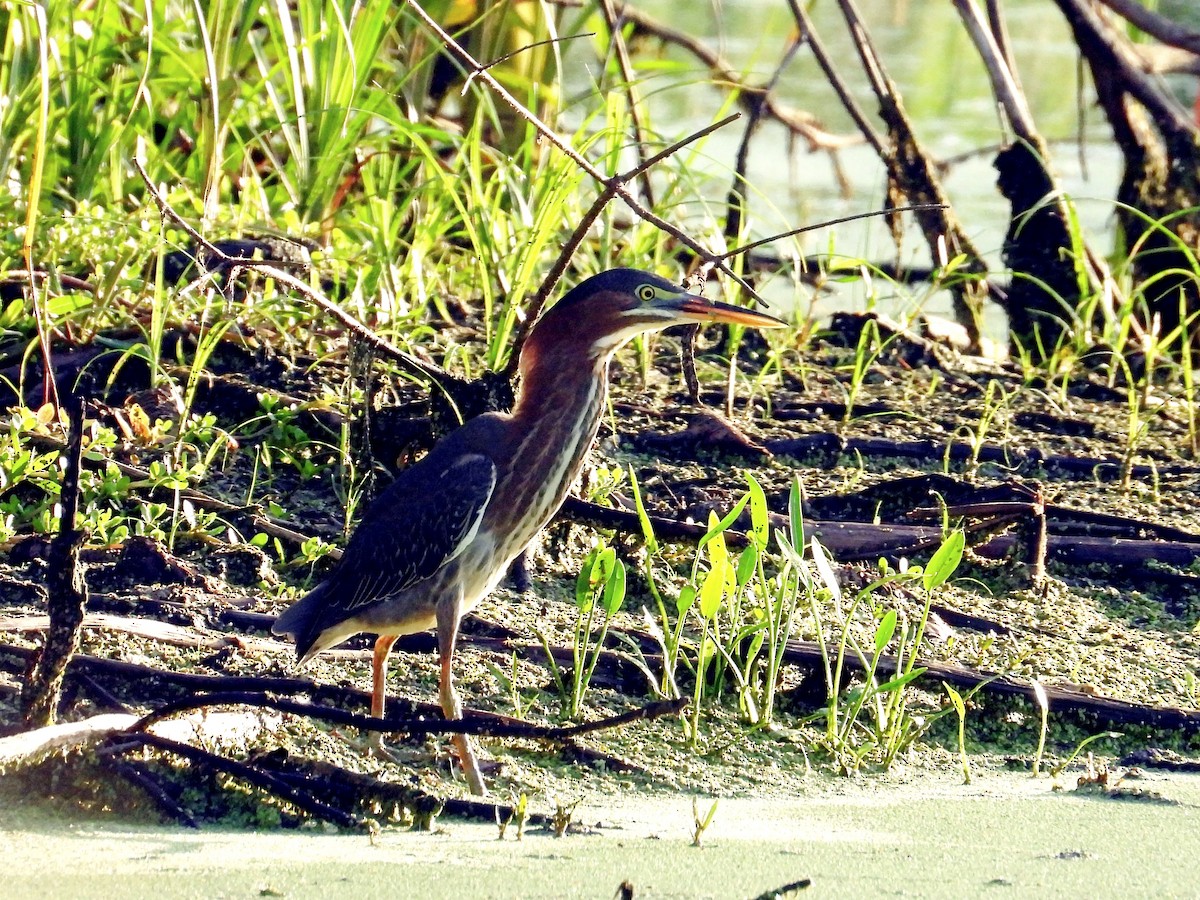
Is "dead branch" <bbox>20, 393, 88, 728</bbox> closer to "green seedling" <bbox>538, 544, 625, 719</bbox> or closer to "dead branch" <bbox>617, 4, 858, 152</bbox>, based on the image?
"green seedling" <bbox>538, 544, 625, 719</bbox>

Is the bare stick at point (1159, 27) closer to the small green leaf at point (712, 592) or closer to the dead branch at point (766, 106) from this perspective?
the dead branch at point (766, 106)

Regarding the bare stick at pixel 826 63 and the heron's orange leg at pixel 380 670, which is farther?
the bare stick at pixel 826 63

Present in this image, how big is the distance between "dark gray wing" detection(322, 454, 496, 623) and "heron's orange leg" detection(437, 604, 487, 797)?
10 centimetres

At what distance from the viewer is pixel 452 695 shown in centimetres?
328

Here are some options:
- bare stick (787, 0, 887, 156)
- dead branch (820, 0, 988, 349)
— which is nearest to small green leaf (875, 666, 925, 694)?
dead branch (820, 0, 988, 349)

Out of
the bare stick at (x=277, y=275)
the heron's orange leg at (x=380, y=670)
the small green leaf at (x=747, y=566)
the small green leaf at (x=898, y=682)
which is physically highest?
the bare stick at (x=277, y=275)

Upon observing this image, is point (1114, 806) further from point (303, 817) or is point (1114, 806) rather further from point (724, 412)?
point (724, 412)

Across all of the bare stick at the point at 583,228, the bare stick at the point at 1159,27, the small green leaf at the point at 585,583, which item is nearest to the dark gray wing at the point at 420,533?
the small green leaf at the point at 585,583

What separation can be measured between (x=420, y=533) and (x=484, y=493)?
6.3 inches

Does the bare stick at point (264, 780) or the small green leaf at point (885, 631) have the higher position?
the small green leaf at point (885, 631)

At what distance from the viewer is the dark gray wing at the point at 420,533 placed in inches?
134

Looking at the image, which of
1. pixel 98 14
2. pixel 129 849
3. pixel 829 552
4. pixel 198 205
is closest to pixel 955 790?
pixel 829 552

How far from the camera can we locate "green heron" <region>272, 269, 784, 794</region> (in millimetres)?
3371

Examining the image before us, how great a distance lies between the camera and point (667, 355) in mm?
5562
